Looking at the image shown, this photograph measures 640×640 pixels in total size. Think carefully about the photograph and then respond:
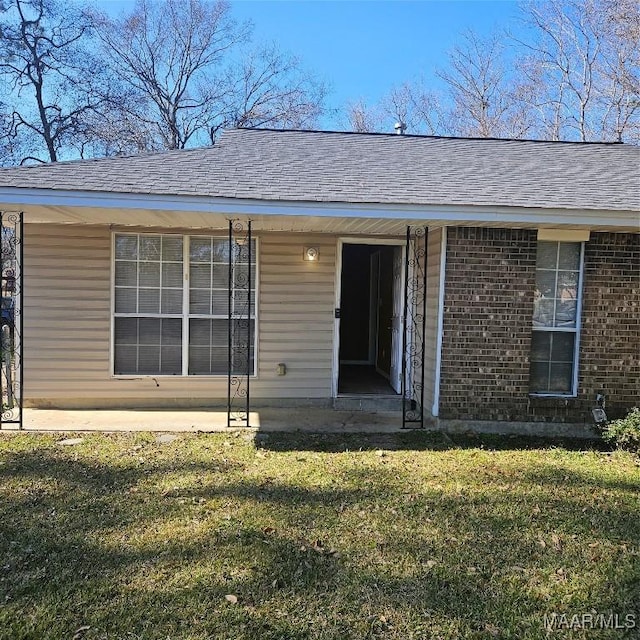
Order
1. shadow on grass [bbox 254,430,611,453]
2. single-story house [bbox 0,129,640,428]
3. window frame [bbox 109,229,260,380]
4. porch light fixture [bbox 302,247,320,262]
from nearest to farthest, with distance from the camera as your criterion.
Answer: shadow on grass [bbox 254,430,611,453] < single-story house [bbox 0,129,640,428] < window frame [bbox 109,229,260,380] < porch light fixture [bbox 302,247,320,262]

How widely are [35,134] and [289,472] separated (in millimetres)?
21564

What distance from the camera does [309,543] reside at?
340cm

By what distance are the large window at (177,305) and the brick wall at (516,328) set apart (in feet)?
9.04

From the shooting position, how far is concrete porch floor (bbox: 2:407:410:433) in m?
6.16

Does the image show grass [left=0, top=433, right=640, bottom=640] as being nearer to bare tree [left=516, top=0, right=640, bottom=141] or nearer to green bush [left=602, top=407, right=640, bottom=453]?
green bush [left=602, top=407, right=640, bottom=453]

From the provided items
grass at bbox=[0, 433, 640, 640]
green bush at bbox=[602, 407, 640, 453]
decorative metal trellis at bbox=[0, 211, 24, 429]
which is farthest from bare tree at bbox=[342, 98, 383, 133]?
grass at bbox=[0, 433, 640, 640]

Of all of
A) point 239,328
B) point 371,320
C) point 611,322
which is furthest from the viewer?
point 371,320

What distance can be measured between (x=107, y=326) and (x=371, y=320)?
5.19 meters

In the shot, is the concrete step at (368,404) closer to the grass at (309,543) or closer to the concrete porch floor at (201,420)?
the concrete porch floor at (201,420)

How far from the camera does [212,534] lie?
11.4ft

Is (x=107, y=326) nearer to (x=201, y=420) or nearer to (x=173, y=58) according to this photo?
(x=201, y=420)

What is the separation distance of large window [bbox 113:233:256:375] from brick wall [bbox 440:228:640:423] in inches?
108

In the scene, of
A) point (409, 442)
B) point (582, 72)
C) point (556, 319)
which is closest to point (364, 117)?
point (582, 72)

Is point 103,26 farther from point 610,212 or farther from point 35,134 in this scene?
point 610,212
